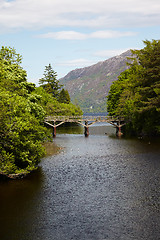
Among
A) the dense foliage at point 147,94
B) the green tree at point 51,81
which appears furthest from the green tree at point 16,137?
the green tree at point 51,81

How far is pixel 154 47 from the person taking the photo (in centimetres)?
6016

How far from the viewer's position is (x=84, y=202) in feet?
75.2

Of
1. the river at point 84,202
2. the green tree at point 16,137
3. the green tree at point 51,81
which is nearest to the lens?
the river at point 84,202

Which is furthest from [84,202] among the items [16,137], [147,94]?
[147,94]

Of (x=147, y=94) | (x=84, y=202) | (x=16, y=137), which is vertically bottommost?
(x=84, y=202)

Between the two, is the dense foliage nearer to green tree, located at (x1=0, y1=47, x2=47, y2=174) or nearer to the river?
the river

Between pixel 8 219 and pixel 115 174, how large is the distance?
47.4 feet

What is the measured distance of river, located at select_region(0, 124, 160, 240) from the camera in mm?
18062

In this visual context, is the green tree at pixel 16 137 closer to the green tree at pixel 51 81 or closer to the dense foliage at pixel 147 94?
the dense foliage at pixel 147 94

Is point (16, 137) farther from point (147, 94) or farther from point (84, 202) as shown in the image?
point (147, 94)

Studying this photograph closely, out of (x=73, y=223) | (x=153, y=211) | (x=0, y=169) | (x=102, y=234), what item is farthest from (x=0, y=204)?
(x=153, y=211)

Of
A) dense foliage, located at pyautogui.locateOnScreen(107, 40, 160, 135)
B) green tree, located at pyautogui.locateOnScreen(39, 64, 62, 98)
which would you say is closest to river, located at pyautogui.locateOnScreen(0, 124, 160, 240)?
dense foliage, located at pyautogui.locateOnScreen(107, 40, 160, 135)

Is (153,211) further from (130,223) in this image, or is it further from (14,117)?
(14,117)

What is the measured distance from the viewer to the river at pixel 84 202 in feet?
59.3
